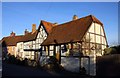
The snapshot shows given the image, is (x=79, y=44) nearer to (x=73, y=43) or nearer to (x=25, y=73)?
(x=73, y=43)

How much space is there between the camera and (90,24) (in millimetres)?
24859

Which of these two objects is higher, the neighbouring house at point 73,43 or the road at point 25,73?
the neighbouring house at point 73,43

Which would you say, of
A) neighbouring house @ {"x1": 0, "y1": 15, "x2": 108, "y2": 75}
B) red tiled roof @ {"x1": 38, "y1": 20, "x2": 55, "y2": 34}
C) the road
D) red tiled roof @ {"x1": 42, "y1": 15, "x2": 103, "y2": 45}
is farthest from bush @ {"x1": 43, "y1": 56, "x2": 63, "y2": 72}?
red tiled roof @ {"x1": 38, "y1": 20, "x2": 55, "y2": 34}

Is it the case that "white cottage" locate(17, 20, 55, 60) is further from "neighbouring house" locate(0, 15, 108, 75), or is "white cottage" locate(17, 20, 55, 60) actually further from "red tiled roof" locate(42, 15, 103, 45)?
"red tiled roof" locate(42, 15, 103, 45)

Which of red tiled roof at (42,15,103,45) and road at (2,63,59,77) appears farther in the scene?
red tiled roof at (42,15,103,45)

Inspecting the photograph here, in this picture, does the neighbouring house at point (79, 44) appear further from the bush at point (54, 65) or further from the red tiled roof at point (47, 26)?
the red tiled roof at point (47, 26)

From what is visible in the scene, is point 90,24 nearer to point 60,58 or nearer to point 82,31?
point 82,31

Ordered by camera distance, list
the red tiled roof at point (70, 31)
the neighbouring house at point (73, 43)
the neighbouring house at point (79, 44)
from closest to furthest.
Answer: the neighbouring house at point (79, 44), the neighbouring house at point (73, 43), the red tiled roof at point (70, 31)

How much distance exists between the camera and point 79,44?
23656mm

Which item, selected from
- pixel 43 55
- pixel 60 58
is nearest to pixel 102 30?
pixel 60 58

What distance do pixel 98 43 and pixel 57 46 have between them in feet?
19.3

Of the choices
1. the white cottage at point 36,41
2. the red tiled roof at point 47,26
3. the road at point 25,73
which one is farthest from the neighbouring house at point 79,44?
the road at point 25,73

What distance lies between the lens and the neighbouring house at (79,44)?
2235 cm

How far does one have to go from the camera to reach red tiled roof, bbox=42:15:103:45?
2506 cm
